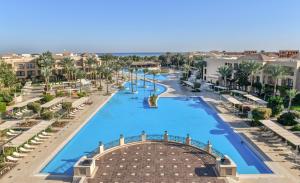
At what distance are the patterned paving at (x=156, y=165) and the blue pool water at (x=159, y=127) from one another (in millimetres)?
3349

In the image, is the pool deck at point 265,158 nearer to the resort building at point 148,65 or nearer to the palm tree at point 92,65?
the palm tree at point 92,65

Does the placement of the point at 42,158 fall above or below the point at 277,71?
below

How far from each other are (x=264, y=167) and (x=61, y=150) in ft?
59.6

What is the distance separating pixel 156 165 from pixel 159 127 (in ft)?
45.0

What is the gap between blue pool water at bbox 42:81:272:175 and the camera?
2302cm

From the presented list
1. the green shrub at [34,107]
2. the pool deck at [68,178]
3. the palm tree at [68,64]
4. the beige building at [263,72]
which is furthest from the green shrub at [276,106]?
the palm tree at [68,64]

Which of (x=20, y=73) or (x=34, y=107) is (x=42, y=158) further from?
(x=20, y=73)

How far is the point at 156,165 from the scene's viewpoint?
2002 centimetres

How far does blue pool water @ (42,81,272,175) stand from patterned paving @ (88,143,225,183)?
335 centimetres

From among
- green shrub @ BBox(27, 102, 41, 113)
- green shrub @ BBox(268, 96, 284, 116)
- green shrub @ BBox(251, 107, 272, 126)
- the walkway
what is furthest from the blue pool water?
green shrub @ BBox(268, 96, 284, 116)

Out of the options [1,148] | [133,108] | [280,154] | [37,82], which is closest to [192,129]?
[280,154]

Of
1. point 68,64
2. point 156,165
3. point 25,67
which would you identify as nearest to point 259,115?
point 156,165

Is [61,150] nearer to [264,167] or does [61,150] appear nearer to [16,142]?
[16,142]

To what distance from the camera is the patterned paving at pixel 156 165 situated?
1806 centimetres
